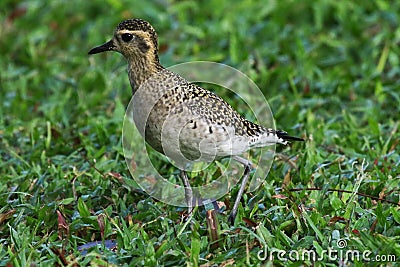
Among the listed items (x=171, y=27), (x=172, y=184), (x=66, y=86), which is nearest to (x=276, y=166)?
(x=172, y=184)

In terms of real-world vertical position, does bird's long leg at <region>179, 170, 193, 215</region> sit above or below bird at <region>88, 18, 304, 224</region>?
below

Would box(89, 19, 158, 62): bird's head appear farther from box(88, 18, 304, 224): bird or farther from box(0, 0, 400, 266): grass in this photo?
box(0, 0, 400, 266): grass

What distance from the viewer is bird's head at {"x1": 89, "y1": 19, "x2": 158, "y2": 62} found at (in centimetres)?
554

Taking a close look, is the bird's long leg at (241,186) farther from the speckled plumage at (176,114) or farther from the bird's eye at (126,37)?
the bird's eye at (126,37)

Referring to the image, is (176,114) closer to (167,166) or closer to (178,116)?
(178,116)

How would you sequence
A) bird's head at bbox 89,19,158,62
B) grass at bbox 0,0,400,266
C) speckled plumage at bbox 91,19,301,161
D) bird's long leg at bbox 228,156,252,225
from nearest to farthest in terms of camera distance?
grass at bbox 0,0,400,266, speckled plumage at bbox 91,19,301,161, bird's long leg at bbox 228,156,252,225, bird's head at bbox 89,19,158,62

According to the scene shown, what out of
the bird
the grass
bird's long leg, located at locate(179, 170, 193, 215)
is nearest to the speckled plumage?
the bird

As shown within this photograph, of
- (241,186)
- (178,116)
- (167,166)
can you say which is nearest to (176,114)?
(178,116)

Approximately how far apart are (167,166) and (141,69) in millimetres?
1235

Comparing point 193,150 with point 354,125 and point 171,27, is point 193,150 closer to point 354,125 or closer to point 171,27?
point 354,125

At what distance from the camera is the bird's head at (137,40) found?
5539mm

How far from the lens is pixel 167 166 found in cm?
649

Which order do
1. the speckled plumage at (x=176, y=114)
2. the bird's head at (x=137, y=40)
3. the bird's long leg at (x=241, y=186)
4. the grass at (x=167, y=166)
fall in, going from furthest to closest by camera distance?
the bird's head at (x=137, y=40) → the bird's long leg at (x=241, y=186) → the speckled plumage at (x=176, y=114) → the grass at (x=167, y=166)

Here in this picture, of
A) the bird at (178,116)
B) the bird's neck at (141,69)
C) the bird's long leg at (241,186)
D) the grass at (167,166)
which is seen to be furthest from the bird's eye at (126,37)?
the bird's long leg at (241,186)
